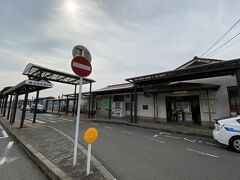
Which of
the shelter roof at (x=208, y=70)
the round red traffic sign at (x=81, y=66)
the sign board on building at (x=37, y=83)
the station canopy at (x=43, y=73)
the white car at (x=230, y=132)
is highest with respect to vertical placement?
the station canopy at (x=43, y=73)

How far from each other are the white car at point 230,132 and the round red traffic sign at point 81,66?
580 cm

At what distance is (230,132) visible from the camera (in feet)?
16.1

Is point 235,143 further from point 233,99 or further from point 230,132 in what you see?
point 233,99

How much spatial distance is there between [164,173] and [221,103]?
9301 millimetres

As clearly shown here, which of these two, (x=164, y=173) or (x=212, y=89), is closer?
(x=164, y=173)

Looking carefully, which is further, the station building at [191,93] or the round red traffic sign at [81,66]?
the station building at [191,93]

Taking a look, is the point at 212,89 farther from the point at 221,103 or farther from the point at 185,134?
the point at 185,134

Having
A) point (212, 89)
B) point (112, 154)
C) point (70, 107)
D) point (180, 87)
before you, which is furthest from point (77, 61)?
point (70, 107)

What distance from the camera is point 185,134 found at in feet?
25.6

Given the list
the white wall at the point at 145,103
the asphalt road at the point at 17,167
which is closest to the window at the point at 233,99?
the white wall at the point at 145,103

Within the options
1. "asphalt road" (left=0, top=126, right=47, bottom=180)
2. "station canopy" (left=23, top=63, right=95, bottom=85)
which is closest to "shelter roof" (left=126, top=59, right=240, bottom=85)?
"station canopy" (left=23, top=63, right=95, bottom=85)

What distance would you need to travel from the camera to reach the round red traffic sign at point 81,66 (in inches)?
116

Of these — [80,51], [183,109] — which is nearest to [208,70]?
[183,109]

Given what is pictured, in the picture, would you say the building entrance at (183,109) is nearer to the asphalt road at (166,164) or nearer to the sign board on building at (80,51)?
the asphalt road at (166,164)
